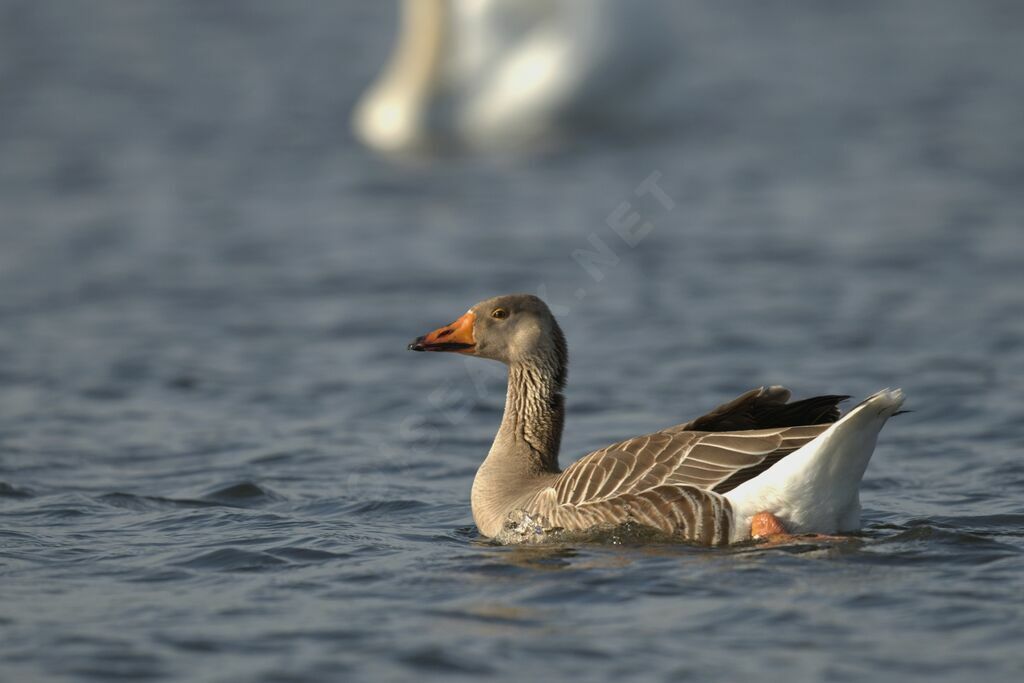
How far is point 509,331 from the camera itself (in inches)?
331

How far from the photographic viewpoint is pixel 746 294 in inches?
554

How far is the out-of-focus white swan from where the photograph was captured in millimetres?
18656

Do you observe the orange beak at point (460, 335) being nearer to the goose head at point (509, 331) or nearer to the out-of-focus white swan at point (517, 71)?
the goose head at point (509, 331)

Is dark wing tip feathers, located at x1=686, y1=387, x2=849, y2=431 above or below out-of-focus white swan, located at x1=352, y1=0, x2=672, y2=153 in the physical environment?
below

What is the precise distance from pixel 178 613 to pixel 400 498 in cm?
249

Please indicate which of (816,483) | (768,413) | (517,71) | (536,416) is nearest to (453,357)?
(536,416)

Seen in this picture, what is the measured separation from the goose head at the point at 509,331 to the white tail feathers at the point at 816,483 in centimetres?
154

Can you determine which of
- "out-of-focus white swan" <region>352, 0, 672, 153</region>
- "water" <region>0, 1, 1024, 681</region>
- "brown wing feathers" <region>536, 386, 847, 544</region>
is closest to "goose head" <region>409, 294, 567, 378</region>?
"brown wing feathers" <region>536, 386, 847, 544</region>

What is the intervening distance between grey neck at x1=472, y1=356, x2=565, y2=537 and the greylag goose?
0.01 metres

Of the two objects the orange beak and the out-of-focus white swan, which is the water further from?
the orange beak

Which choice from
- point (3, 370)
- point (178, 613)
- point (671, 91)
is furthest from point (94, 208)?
point (178, 613)

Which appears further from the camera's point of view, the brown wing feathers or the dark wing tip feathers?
the dark wing tip feathers

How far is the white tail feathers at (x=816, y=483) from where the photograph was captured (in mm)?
7160

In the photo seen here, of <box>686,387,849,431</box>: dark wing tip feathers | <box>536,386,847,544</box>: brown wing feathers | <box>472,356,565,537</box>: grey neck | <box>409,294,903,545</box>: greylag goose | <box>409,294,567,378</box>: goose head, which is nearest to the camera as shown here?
<box>409,294,903,545</box>: greylag goose
